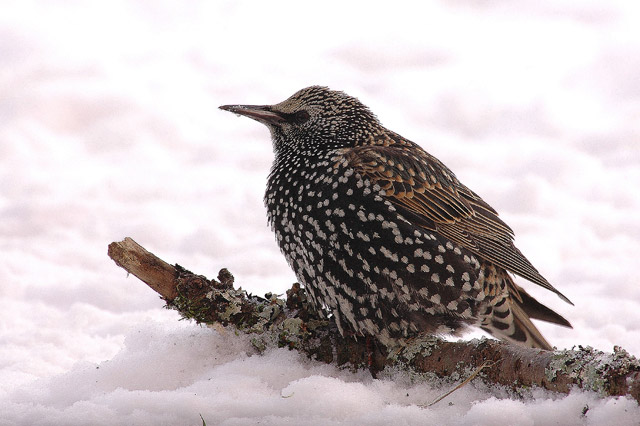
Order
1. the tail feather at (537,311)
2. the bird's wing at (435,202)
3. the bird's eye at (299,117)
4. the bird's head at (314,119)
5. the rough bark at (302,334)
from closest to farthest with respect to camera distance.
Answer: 1. the rough bark at (302,334)
2. the bird's wing at (435,202)
3. the tail feather at (537,311)
4. the bird's head at (314,119)
5. the bird's eye at (299,117)

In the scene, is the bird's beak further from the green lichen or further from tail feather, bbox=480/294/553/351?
the green lichen

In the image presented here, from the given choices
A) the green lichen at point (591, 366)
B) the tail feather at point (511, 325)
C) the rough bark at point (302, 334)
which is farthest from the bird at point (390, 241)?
the green lichen at point (591, 366)

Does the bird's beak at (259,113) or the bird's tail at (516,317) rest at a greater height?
the bird's beak at (259,113)

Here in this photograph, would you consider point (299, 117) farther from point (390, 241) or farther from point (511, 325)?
point (511, 325)

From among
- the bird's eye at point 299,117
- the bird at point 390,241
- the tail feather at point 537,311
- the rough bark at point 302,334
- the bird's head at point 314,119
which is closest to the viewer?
the rough bark at point 302,334

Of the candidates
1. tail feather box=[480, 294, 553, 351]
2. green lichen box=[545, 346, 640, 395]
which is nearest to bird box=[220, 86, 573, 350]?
tail feather box=[480, 294, 553, 351]

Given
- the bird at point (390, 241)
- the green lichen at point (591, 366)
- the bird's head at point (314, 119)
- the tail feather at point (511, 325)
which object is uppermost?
the bird's head at point (314, 119)

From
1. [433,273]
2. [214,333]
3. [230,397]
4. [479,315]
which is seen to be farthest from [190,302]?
[479,315]

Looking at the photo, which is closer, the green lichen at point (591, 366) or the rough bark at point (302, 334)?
the green lichen at point (591, 366)

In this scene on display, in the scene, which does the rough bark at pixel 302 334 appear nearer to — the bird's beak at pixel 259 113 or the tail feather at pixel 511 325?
the tail feather at pixel 511 325

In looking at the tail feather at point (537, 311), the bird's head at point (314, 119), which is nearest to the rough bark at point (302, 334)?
the tail feather at point (537, 311)
